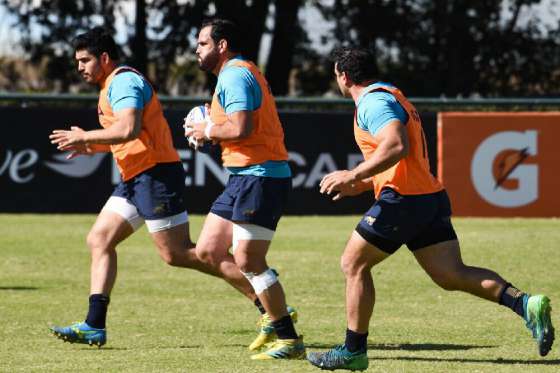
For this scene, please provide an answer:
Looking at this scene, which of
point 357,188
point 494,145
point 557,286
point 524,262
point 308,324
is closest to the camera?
point 357,188

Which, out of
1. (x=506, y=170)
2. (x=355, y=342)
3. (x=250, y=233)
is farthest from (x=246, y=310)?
(x=506, y=170)

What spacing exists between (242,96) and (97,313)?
1.81 meters

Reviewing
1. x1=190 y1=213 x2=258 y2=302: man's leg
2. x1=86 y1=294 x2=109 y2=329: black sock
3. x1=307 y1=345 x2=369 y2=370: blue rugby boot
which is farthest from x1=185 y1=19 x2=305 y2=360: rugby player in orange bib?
x1=86 y1=294 x2=109 y2=329: black sock

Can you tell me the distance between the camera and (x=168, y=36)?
29953mm

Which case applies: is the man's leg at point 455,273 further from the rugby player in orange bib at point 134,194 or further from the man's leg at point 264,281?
the rugby player in orange bib at point 134,194

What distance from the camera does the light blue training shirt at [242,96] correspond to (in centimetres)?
797

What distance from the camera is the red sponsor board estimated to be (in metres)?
19.2

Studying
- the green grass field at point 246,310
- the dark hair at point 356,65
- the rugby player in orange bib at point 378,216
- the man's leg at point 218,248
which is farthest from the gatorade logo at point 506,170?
the dark hair at point 356,65

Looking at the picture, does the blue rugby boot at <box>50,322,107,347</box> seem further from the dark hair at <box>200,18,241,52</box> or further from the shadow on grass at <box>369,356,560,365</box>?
the dark hair at <box>200,18,241,52</box>

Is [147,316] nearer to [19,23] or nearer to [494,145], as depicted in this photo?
[494,145]

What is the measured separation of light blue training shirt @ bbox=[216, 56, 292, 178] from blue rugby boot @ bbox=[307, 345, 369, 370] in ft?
3.84

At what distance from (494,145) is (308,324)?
9.90m

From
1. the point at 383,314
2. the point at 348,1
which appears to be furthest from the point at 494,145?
the point at 348,1

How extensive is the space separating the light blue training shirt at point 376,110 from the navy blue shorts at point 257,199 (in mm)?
814
